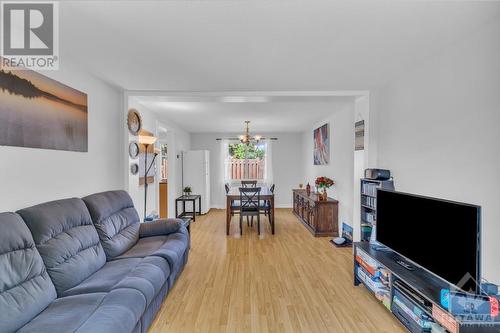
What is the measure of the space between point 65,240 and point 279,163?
588cm

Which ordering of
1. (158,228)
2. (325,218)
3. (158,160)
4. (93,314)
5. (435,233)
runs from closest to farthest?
(93,314) < (435,233) < (158,228) < (325,218) < (158,160)

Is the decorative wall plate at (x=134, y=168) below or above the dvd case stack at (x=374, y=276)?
above

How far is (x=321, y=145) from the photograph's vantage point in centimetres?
536

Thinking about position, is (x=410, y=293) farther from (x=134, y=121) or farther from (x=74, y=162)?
(x=134, y=121)

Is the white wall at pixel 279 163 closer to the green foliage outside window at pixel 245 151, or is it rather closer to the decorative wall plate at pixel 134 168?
the green foliage outside window at pixel 245 151

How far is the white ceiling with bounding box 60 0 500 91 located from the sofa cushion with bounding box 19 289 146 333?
1.88 m

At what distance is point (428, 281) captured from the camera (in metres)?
1.85

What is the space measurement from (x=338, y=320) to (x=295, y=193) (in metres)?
4.24

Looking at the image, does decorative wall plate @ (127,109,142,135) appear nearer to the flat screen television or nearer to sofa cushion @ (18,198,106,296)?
sofa cushion @ (18,198,106,296)

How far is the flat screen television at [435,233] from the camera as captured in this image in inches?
59.2

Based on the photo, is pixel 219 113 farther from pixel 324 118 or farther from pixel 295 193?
pixel 295 193

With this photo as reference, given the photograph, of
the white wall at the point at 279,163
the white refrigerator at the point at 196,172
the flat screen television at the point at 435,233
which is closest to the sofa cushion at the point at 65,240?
the flat screen television at the point at 435,233

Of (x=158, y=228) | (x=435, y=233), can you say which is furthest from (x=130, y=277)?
(x=435, y=233)

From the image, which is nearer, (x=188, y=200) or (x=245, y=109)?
(x=245, y=109)
